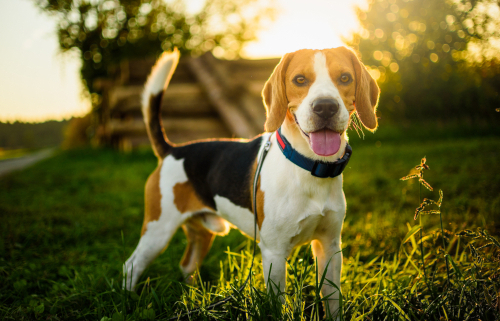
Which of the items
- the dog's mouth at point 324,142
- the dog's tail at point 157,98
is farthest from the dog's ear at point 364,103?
the dog's tail at point 157,98

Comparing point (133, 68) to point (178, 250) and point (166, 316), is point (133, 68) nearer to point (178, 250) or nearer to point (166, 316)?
point (178, 250)

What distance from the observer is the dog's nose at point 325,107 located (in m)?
1.66

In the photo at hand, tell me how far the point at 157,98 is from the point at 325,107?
68.4 inches

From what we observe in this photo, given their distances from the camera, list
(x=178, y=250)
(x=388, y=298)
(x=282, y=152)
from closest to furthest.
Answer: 1. (x=388, y=298)
2. (x=282, y=152)
3. (x=178, y=250)

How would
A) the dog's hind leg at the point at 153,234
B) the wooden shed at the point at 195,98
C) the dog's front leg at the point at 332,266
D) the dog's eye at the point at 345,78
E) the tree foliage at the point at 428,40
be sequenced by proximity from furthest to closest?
the wooden shed at the point at 195,98
the dog's hind leg at the point at 153,234
the tree foliage at the point at 428,40
the dog's front leg at the point at 332,266
the dog's eye at the point at 345,78

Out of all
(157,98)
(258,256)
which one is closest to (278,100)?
(157,98)

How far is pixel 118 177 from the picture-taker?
21.2ft

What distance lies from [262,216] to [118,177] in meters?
5.15

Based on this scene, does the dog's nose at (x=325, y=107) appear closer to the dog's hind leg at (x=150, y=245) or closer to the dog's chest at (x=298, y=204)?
the dog's chest at (x=298, y=204)

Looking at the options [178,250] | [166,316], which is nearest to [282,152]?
[166,316]

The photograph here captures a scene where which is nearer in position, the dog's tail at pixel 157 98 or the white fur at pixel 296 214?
the white fur at pixel 296 214

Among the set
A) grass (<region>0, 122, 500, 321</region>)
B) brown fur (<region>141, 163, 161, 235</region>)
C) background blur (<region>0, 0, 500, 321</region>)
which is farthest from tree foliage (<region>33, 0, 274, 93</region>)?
brown fur (<region>141, 163, 161, 235</region>)

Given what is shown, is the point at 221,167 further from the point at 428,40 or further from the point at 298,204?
the point at 428,40

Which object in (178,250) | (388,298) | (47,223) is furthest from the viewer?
(47,223)
